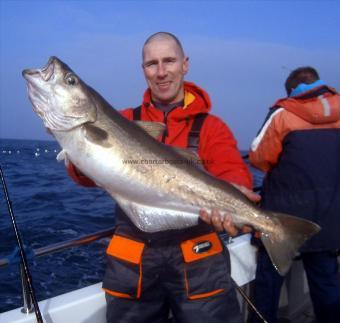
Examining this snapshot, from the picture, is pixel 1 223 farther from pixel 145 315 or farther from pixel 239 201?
pixel 239 201

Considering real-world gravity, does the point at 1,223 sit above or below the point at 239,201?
below

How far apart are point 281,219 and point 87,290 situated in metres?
2.10

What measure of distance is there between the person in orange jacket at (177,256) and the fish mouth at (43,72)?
81 cm

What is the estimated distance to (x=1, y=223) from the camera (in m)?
9.41

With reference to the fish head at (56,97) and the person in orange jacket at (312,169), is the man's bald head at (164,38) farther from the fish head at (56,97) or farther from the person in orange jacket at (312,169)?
the person in orange jacket at (312,169)

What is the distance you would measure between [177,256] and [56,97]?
68.4 inches

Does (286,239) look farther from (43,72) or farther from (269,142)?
(43,72)

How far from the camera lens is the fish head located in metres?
2.96

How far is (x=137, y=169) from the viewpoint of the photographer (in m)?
3.09

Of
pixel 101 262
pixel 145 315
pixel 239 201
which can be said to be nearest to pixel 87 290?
pixel 145 315

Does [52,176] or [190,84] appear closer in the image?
[190,84]

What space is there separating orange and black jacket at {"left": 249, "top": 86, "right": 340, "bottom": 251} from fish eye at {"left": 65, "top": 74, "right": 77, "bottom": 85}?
8.01ft

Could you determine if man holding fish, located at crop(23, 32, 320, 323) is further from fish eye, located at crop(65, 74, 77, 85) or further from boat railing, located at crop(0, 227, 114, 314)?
boat railing, located at crop(0, 227, 114, 314)

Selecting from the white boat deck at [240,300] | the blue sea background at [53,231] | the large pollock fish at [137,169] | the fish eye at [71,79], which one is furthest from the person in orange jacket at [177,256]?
the blue sea background at [53,231]
